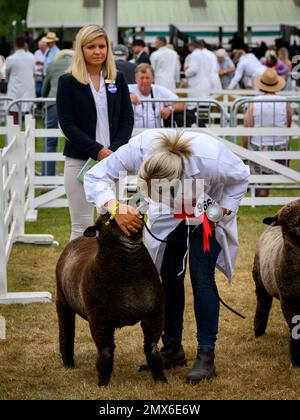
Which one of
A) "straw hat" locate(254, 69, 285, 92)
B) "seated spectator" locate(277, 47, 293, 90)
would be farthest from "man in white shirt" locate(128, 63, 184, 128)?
"seated spectator" locate(277, 47, 293, 90)

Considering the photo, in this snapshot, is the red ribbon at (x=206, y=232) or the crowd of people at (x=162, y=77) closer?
the red ribbon at (x=206, y=232)

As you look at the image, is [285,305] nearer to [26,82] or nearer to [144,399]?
[144,399]

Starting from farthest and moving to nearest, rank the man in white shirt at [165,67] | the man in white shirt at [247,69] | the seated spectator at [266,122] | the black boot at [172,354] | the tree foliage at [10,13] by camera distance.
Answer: the tree foliage at [10,13]
the man in white shirt at [247,69]
the man in white shirt at [165,67]
the seated spectator at [266,122]
the black boot at [172,354]

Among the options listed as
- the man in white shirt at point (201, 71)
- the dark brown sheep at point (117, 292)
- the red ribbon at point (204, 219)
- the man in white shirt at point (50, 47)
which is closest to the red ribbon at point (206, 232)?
the red ribbon at point (204, 219)

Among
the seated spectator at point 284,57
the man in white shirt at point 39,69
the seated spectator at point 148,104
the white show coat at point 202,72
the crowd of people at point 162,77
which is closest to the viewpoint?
the seated spectator at point 148,104

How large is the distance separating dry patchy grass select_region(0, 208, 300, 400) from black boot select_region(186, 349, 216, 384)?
6 cm

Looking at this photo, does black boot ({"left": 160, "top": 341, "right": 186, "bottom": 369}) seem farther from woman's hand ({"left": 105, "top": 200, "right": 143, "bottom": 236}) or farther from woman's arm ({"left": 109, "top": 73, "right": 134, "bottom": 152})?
woman's arm ({"left": 109, "top": 73, "right": 134, "bottom": 152})

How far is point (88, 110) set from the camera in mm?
7676

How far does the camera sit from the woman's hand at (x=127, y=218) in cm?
560

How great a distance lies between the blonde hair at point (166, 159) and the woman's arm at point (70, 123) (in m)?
1.92

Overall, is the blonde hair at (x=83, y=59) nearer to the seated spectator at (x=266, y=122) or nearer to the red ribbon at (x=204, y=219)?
the red ribbon at (x=204, y=219)
